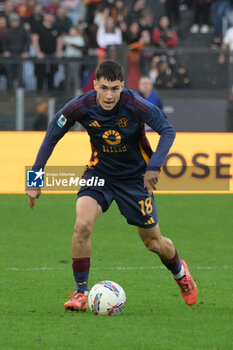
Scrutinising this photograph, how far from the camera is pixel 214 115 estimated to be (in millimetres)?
18734

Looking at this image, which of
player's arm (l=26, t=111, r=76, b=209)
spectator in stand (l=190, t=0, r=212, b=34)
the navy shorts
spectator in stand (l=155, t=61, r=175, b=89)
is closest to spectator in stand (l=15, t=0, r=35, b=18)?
spectator in stand (l=155, t=61, r=175, b=89)

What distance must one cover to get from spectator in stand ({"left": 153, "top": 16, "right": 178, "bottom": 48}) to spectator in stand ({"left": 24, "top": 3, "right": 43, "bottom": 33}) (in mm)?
2667

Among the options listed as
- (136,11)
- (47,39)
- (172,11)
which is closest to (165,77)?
(47,39)

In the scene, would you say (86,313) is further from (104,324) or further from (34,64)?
(34,64)

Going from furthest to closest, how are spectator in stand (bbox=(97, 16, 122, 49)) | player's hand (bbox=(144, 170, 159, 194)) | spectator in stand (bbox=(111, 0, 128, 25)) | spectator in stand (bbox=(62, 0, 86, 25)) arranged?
spectator in stand (bbox=(62, 0, 86, 25))
spectator in stand (bbox=(111, 0, 128, 25))
spectator in stand (bbox=(97, 16, 122, 49))
player's hand (bbox=(144, 170, 159, 194))

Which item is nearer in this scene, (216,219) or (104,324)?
(104,324)

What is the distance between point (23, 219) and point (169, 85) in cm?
673

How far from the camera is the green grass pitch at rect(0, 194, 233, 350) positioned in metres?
5.89

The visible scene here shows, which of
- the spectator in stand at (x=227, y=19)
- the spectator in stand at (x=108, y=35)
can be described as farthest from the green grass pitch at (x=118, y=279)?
the spectator in stand at (x=227, y=19)

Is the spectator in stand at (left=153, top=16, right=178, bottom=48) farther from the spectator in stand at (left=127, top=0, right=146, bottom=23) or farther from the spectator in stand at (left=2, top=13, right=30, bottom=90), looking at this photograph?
the spectator in stand at (left=2, top=13, right=30, bottom=90)

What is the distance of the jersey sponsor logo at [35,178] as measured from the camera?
271 inches

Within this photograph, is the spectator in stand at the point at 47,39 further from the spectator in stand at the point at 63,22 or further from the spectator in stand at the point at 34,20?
the spectator in stand at the point at 63,22

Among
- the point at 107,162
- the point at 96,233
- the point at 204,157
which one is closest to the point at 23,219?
the point at 96,233

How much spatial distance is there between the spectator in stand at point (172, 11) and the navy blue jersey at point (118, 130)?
15542 millimetres
